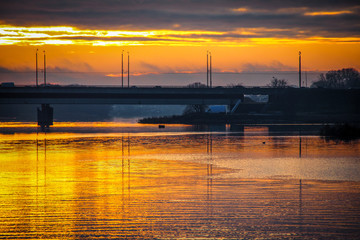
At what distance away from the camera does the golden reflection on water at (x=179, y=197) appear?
23047 mm

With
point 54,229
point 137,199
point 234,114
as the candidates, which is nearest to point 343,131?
point 137,199

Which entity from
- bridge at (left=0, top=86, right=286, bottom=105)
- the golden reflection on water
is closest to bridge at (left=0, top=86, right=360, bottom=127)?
bridge at (left=0, top=86, right=286, bottom=105)

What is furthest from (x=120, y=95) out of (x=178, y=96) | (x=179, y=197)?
(x=179, y=197)

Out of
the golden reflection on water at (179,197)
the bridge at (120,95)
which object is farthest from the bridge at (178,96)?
the golden reflection on water at (179,197)

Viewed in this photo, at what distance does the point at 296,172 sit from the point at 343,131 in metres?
48.7

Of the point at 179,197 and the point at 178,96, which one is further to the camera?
the point at 178,96

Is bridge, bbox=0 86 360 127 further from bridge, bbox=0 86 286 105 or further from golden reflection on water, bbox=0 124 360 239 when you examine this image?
golden reflection on water, bbox=0 124 360 239

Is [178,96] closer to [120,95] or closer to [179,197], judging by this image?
[120,95]

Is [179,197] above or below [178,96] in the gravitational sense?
below

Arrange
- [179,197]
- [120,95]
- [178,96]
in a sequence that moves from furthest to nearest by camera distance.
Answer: [178,96] < [120,95] < [179,197]

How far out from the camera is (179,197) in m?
30.1

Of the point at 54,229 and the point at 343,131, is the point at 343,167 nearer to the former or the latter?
the point at 54,229

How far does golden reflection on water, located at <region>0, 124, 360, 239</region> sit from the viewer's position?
2305 centimetres

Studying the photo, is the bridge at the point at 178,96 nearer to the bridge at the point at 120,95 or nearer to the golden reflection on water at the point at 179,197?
the bridge at the point at 120,95
